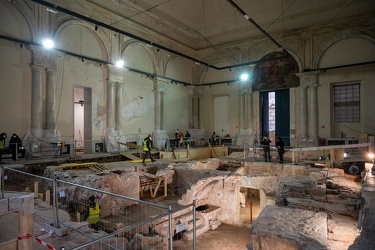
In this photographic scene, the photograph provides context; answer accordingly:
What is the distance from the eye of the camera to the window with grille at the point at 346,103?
17688 millimetres

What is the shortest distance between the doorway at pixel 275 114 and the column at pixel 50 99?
16774 mm

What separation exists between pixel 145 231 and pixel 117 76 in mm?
12234

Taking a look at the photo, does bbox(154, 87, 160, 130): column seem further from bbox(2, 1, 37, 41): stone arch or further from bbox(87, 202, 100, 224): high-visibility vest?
bbox(87, 202, 100, 224): high-visibility vest

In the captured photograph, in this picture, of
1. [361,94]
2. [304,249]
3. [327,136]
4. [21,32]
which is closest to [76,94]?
[21,32]

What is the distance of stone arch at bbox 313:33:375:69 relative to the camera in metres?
16.9

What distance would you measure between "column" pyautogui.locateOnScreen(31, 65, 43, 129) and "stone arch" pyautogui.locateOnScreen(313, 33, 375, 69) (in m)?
19.3

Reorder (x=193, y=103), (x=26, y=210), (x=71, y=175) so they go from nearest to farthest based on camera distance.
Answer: (x=26, y=210)
(x=71, y=175)
(x=193, y=103)

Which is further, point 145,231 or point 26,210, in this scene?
point 145,231

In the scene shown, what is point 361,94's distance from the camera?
56.9 ft

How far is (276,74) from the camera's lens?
20969mm

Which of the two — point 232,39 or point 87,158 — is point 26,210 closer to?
point 87,158

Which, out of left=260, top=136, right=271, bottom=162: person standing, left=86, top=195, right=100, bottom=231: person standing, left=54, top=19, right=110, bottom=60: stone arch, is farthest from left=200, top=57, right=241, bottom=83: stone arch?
left=86, top=195, right=100, bottom=231: person standing

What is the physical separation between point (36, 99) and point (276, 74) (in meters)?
18.2

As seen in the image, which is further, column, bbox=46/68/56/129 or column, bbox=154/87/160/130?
column, bbox=154/87/160/130
